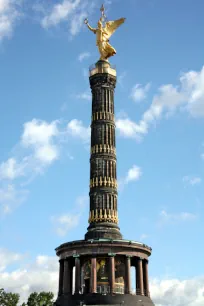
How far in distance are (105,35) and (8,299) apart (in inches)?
1683

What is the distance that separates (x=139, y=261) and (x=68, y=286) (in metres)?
9.49

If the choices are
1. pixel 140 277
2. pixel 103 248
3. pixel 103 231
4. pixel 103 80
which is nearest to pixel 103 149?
pixel 103 80

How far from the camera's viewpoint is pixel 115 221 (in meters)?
59.6

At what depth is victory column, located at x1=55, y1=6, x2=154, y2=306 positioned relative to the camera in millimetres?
52750

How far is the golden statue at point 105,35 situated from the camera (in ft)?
225

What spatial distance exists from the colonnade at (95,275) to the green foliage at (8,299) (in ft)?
41.1

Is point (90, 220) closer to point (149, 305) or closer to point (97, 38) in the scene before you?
point (149, 305)

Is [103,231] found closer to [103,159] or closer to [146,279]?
[146,279]

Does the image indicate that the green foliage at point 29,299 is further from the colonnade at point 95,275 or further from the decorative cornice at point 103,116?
the decorative cornice at point 103,116

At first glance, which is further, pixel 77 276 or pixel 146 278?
pixel 146 278

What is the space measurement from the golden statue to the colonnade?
3135cm

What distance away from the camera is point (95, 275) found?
5281cm

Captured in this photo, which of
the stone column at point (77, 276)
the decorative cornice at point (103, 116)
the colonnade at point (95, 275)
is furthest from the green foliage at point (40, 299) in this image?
the decorative cornice at point (103, 116)

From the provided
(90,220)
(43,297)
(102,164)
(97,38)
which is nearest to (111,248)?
(90,220)
